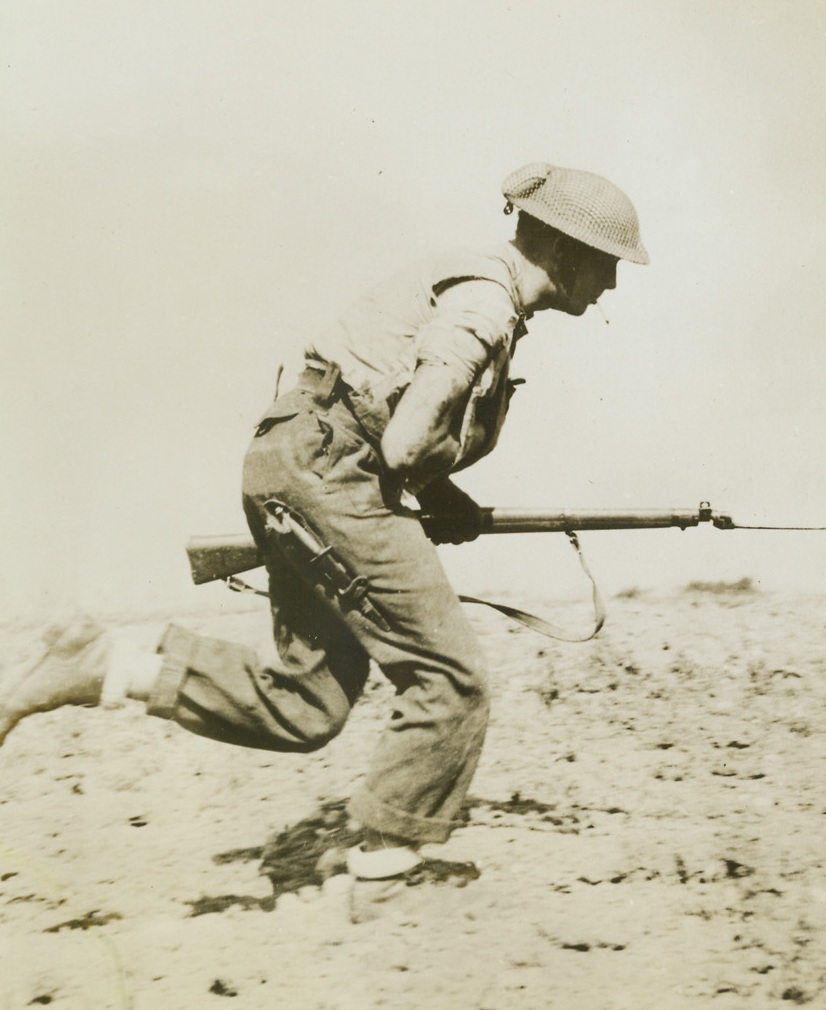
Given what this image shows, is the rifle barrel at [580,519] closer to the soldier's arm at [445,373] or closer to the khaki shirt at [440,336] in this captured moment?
the khaki shirt at [440,336]

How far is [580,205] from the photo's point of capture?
2.44 metres

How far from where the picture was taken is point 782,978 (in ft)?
7.25

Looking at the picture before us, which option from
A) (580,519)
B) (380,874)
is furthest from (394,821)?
(580,519)

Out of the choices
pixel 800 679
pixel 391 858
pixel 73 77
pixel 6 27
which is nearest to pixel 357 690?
pixel 391 858

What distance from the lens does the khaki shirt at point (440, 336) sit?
2273 millimetres

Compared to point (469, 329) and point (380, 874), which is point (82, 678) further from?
point (469, 329)

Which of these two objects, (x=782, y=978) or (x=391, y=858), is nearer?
(x=782, y=978)

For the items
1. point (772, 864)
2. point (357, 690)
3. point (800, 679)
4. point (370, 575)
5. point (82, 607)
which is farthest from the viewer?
point (800, 679)

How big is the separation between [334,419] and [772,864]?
166 centimetres

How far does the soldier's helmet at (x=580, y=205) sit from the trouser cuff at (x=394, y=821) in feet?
5.01

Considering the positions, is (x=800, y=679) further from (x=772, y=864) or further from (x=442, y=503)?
(x=442, y=503)

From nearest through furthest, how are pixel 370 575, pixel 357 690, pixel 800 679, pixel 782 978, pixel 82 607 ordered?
pixel 782 978 < pixel 370 575 < pixel 357 690 < pixel 82 607 < pixel 800 679

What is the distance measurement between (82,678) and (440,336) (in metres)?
1.30

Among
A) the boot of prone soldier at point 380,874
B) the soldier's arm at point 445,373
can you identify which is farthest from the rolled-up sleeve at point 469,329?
the boot of prone soldier at point 380,874
